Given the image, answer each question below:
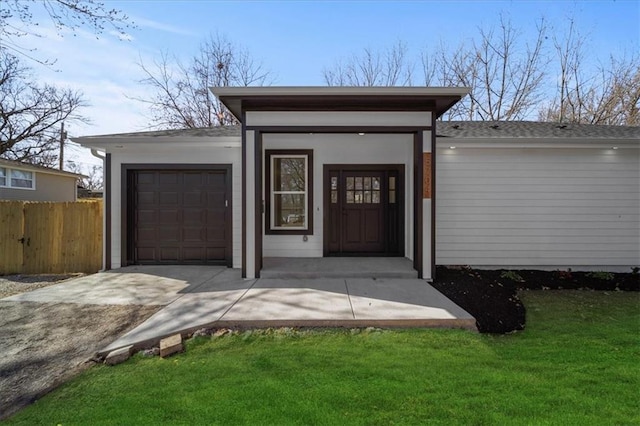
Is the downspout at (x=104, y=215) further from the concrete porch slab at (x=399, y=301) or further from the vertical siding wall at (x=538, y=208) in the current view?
the vertical siding wall at (x=538, y=208)

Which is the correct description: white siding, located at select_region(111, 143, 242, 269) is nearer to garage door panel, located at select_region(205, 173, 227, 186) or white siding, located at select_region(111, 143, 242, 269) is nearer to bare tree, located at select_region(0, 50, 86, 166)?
garage door panel, located at select_region(205, 173, 227, 186)

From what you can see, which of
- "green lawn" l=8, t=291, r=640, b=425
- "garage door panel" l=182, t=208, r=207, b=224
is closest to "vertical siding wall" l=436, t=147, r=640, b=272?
"green lawn" l=8, t=291, r=640, b=425

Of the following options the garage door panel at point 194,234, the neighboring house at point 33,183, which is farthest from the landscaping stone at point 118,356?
the neighboring house at point 33,183

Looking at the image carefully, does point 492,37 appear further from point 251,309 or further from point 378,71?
point 251,309

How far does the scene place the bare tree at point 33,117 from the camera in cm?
1772

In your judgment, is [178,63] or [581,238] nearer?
[581,238]

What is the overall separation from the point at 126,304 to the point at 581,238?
27.4 feet

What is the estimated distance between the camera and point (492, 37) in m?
17.1

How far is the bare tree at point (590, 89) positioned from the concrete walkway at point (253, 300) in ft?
53.8

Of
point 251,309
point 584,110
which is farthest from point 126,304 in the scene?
point 584,110

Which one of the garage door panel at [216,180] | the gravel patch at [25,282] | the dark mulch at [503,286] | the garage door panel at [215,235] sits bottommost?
the gravel patch at [25,282]

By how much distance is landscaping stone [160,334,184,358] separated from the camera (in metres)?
3.22

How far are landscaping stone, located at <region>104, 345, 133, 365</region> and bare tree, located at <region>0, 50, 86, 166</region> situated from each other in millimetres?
19761

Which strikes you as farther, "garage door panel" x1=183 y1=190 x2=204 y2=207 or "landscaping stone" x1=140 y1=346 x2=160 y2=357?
"garage door panel" x1=183 y1=190 x2=204 y2=207
